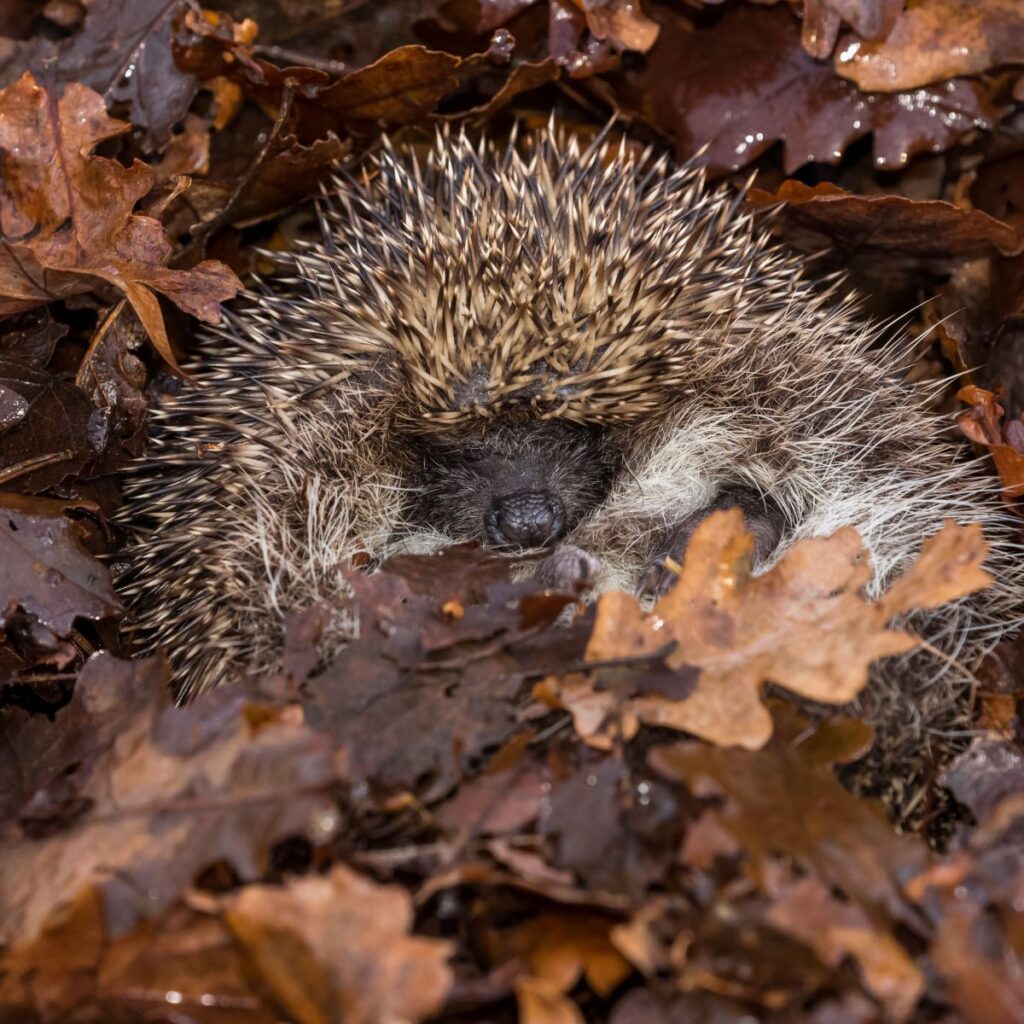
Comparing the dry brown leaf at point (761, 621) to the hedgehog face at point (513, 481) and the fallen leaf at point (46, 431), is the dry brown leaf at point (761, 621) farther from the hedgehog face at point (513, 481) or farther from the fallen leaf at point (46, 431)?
the fallen leaf at point (46, 431)

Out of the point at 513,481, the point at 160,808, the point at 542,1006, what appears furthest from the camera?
the point at 513,481

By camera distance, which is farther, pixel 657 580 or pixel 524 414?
pixel 524 414

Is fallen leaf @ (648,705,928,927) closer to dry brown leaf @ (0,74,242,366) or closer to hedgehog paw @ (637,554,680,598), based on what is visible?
hedgehog paw @ (637,554,680,598)

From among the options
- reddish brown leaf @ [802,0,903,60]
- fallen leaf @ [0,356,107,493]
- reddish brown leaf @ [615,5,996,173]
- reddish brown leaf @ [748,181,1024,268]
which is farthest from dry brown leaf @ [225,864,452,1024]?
reddish brown leaf @ [802,0,903,60]

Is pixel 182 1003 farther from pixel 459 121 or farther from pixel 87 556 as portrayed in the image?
pixel 459 121

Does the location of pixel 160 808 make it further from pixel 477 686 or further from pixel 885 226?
pixel 885 226

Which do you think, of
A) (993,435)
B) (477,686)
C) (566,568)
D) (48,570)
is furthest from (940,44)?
(48,570)

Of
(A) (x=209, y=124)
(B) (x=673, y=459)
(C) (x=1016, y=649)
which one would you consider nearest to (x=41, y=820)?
(B) (x=673, y=459)
